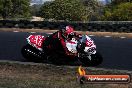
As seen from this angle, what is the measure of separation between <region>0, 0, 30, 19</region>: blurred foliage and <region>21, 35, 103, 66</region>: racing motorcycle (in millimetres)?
47225

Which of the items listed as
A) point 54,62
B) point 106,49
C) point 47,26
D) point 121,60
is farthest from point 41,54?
point 47,26

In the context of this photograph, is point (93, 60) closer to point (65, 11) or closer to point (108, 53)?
point (108, 53)

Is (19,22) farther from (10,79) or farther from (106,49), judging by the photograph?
(10,79)

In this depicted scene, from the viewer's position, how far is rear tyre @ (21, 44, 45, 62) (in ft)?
50.8

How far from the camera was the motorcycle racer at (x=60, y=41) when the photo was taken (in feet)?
49.6

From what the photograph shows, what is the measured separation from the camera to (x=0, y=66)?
568 inches

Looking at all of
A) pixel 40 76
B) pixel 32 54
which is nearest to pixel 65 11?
pixel 32 54

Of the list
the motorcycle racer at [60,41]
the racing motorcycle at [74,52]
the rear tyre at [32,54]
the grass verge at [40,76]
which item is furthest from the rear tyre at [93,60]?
the rear tyre at [32,54]

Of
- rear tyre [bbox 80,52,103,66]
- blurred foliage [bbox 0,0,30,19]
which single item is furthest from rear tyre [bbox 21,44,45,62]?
blurred foliage [bbox 0,0,30,19]

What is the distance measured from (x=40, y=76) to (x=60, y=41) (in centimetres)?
273

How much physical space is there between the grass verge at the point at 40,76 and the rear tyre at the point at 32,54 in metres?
0.75

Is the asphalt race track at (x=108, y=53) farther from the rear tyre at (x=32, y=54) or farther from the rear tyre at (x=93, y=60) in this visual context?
the rear tyre at (x=32, y=54)

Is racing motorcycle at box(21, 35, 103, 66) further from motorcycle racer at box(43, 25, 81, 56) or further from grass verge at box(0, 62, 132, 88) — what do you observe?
grass verge at box(0, 62, 132, 88)

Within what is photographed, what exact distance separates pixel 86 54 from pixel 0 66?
286 centimetres
